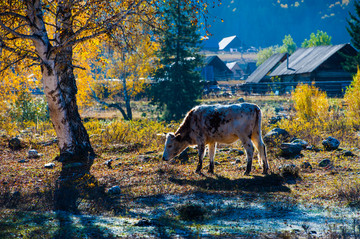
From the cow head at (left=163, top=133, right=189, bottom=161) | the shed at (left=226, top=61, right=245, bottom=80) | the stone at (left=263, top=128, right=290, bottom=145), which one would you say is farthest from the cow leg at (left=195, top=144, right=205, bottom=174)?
the shed at (left=226, top=61, right=245, bottom=80)

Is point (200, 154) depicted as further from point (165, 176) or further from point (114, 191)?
point (114, 191)

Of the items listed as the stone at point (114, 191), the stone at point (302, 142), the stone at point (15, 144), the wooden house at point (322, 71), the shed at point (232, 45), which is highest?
the shed at point (232, 45)

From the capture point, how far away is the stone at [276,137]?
13.0m

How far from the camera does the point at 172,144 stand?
10.5 m

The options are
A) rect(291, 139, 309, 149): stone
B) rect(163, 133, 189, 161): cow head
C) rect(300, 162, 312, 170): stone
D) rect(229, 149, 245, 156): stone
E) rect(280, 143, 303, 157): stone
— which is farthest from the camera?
rect(291, 139, 309, 149): stone

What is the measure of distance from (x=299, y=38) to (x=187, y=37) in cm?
18570

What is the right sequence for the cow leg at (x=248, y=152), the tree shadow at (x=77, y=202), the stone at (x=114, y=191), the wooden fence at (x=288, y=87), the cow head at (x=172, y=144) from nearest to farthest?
the tree shadow at (x=77, y=202)
the stone at (x=114, y=191)
the cow leg at (x=248, y=152)
the cow head at (x=172, y=144)
the wooden fence at (x=288, y=87)

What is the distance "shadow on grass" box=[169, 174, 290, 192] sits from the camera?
8258 millimetres

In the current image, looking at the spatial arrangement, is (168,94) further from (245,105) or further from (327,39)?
(327,39)

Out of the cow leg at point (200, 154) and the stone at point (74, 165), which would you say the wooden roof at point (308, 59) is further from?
the stone at point (74, 165)

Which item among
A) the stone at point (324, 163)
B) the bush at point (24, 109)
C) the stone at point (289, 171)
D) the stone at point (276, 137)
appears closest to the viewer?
the stone at point (289, 171)

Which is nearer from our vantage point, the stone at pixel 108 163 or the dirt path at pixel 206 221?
the dirt path at pixel 206 221

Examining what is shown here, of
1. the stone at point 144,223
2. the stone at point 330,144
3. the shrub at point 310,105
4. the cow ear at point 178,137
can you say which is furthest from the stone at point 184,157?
the shrub at point 310,105

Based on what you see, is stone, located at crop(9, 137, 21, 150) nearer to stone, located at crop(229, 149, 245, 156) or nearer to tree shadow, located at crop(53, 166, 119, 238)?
tree shadow, located at crop(53, 166, 119, 238)
